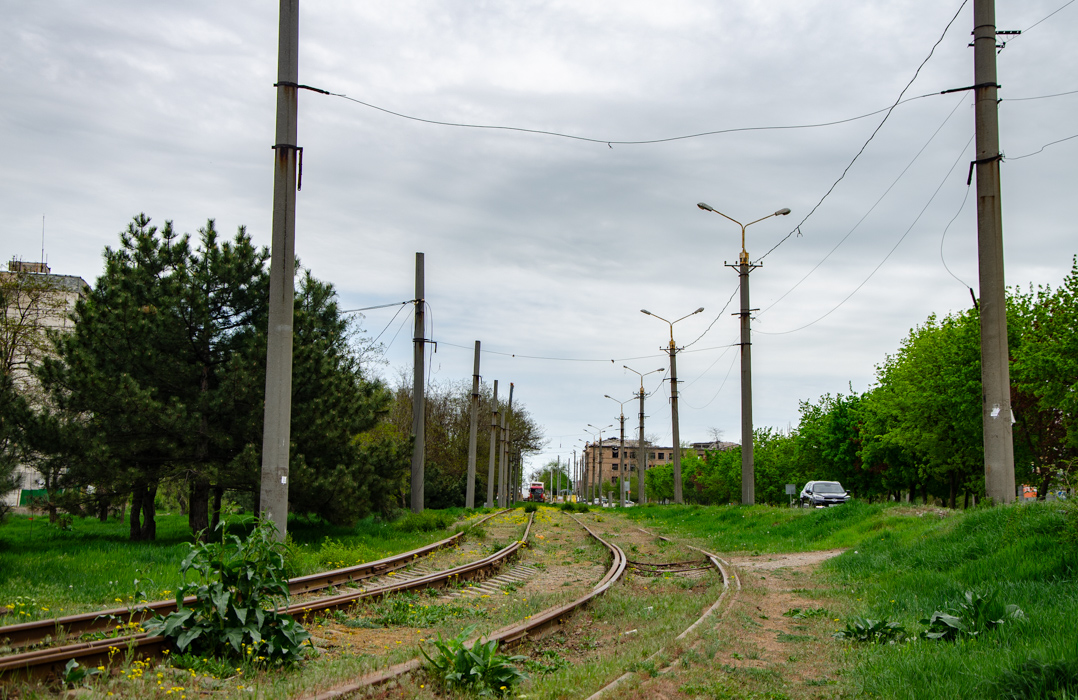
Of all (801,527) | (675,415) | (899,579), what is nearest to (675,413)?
(675,415)

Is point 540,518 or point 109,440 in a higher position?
point 109,440

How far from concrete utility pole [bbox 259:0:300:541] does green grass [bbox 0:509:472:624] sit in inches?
44.8

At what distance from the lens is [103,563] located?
12828mm

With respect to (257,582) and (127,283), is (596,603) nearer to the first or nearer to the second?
(257,582)

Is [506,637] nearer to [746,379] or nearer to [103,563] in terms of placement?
[103,563]

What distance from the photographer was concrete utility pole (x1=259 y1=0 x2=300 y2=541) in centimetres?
1245

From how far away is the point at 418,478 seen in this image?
2447 centimetres

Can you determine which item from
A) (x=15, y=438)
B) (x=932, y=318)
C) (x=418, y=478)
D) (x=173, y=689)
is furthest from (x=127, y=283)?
(x=932, y=318)

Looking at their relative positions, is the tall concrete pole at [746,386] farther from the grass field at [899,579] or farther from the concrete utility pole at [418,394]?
the concrete utility pole at [418,394]

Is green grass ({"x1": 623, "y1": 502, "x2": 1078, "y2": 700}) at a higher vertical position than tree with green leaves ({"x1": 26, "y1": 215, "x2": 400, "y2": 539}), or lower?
lower

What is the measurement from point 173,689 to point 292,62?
418 inches

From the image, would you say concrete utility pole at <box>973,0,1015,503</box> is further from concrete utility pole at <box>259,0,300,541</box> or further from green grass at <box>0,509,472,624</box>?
concrete utility pole at <box>259,0,300,541</box>

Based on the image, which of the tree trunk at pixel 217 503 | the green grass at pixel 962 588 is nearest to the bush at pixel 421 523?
the tree trunk at pixel 217 503

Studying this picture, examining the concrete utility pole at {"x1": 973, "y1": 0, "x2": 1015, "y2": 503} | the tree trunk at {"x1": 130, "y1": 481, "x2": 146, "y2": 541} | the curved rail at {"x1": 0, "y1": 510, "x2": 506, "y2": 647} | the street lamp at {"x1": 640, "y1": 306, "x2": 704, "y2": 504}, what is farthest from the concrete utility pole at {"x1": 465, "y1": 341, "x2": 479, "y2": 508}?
the curved rail at {"x1": 0, "y1": 510, "x2": 506, "y2": 647}
